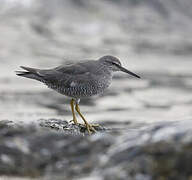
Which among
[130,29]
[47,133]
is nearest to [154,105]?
[130,29]

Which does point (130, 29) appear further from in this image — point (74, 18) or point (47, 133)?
point (47, 133)

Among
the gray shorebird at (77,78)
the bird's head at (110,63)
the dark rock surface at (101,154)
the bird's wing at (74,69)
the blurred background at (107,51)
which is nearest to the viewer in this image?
the dark rock surface at (101,154)

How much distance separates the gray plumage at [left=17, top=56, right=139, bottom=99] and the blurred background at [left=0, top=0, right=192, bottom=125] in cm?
448

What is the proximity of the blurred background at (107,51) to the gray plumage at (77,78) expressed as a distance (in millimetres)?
4478

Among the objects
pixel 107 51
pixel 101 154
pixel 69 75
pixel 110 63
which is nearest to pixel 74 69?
pixel 69 75

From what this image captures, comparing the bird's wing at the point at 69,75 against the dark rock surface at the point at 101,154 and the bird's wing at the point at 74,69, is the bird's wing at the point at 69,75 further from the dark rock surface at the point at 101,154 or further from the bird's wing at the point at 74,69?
the dark rock surface at the point at 101,154

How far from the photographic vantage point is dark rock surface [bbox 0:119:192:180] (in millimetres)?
4488

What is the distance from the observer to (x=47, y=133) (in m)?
5.32

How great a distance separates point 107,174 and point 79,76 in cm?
383

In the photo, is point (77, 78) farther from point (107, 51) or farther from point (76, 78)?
point (107, 51)

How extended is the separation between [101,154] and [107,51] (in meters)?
15.9

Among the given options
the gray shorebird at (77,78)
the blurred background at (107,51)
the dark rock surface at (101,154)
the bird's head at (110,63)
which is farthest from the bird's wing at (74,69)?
the blurred background at (107,51)

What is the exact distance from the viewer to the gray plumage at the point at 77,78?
8156 millimetres

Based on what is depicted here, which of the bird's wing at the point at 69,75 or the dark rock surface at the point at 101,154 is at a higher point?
the bird's wing at the point at 69,75
